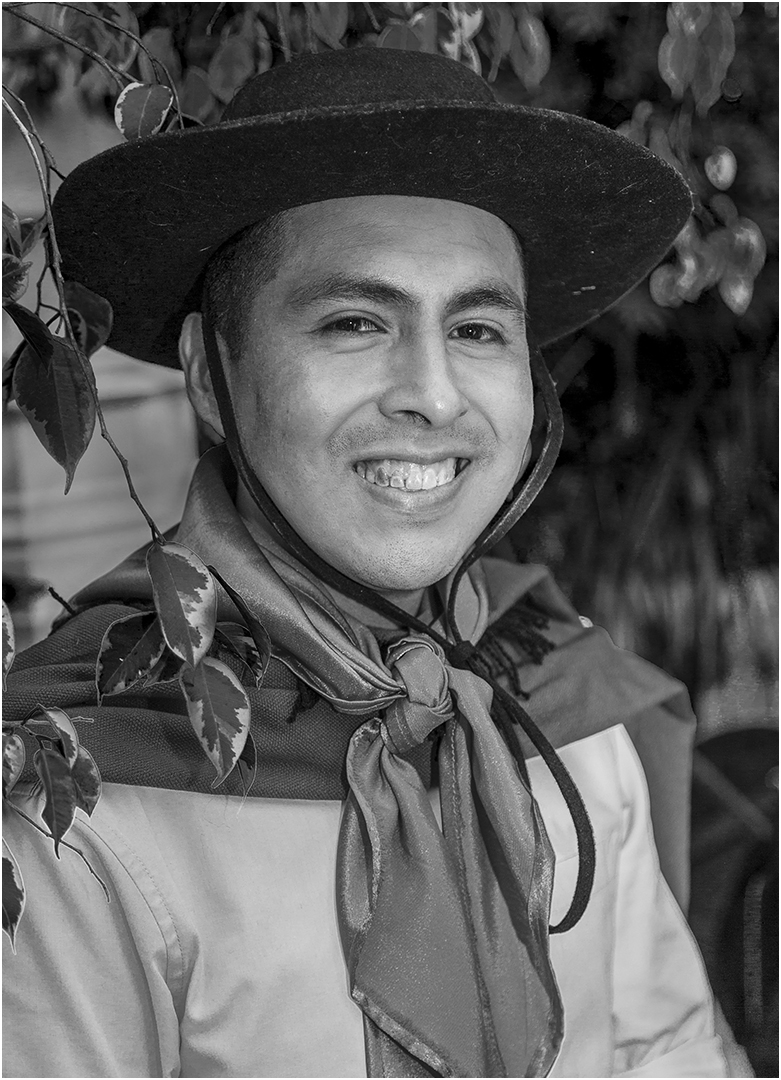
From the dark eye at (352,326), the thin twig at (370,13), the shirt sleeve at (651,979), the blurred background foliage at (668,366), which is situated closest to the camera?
the dark eye at (352,326)

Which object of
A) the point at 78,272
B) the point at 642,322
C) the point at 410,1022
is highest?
the point at 78,272

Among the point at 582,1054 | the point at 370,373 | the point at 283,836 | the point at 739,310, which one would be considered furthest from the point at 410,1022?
the point at 739,310

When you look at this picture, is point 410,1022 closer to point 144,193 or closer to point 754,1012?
point 144,193

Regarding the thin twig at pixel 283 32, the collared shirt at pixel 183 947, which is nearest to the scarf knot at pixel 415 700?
the collared shirt at pixel 183 947

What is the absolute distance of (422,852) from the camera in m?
1.49

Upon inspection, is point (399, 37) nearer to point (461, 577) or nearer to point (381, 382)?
point (381, 382)

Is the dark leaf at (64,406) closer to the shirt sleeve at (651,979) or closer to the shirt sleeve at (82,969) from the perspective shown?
the shirt sleeve at (82,969)

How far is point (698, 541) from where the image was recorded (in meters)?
3.19

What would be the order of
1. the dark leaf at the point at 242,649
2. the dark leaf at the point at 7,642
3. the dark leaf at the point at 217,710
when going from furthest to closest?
the dark leaf at the point at 242,649
the dark leaf at the point at 217,710
the dark leaf at the point at 7,642

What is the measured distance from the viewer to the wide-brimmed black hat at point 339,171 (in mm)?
1402

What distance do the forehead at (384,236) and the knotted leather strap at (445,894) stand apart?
1.59 feet

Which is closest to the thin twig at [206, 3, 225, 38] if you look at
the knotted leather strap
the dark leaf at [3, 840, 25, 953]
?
the knotted leather strap

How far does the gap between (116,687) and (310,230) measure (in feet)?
2.16

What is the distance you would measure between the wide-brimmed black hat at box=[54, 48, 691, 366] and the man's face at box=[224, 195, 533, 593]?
0.21ft
